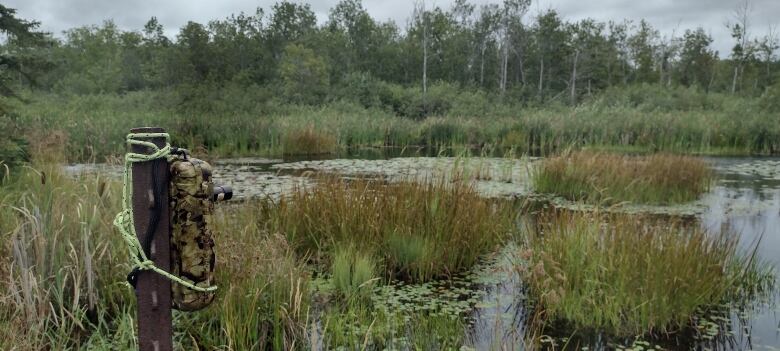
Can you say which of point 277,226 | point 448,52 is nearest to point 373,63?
point 448,52

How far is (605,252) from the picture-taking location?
403cm

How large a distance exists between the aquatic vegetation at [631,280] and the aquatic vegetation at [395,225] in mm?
758

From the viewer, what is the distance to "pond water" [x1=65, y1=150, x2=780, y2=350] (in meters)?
3.58

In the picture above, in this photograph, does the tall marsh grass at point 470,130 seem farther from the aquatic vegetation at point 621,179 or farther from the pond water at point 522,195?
the aquatic vegetation at point 621,179

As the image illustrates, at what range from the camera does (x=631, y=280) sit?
3.74m

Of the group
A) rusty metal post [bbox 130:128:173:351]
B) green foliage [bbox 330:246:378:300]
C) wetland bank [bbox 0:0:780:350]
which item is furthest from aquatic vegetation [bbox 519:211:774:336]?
rusty metal post [bbox 130:128:173:351]

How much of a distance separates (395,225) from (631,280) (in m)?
1.89

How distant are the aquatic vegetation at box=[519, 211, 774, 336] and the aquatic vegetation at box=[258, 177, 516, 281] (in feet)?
2.49

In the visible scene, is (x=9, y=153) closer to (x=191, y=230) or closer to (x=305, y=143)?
(x=191, y=230)

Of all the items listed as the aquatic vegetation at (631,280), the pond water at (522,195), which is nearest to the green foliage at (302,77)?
the pond water at (522,195)

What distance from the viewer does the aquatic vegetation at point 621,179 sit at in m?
8.01

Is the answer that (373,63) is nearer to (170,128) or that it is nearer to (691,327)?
(170,128)

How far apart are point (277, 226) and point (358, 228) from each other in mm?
708

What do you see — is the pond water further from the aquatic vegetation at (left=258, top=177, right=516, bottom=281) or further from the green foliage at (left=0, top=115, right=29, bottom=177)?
the green foliage at (left=0, top=115, right=29, bottom=177)
